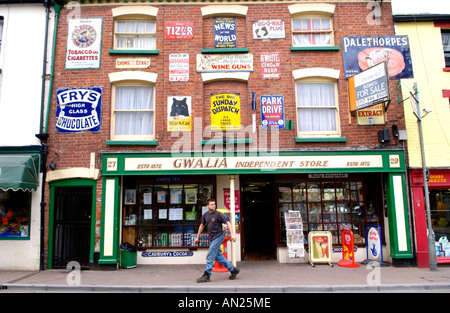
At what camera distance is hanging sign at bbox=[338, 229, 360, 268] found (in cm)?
895

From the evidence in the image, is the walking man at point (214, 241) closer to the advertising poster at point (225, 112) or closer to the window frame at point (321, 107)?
the advertising poster at point (225, 112)

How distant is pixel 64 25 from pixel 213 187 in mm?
7299

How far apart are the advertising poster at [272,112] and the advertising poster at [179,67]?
2635mm

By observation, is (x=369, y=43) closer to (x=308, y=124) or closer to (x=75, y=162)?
(x=308, y=124)

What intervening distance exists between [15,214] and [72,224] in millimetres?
1808

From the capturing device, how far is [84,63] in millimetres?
9805

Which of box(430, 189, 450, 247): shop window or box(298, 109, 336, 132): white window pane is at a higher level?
box(298, 109, 336, 132): white window pane

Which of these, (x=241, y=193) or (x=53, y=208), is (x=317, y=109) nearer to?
(x=241, y=193)

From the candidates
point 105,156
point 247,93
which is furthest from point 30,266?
point 247,93

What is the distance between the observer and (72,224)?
9.41 metres

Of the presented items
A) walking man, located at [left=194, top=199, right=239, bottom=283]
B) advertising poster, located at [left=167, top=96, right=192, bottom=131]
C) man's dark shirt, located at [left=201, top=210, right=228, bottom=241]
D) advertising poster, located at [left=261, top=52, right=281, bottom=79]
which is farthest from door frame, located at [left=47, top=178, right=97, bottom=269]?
advertising poster, located at [left=261, top=52, right=281, bottom=79]

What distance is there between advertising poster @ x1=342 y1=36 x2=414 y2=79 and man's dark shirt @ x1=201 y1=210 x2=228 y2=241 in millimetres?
6179

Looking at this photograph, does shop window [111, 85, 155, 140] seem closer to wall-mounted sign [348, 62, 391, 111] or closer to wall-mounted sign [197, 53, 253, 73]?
wall-mounted sign [197, 53, 253, 73]

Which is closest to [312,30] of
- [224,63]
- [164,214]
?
[224,63]
